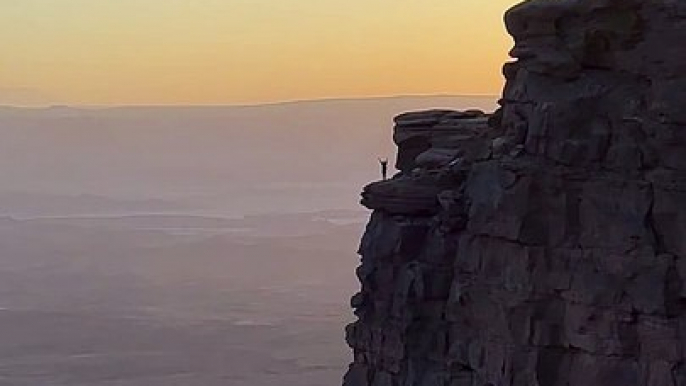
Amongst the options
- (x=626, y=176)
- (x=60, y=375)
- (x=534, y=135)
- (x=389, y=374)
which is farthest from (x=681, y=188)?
(x=60, y=375)

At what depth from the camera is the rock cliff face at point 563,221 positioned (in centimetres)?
2931

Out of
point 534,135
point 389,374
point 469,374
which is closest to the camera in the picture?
point 534,135

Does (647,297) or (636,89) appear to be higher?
(636,89)

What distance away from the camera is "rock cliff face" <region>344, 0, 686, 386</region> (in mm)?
29312

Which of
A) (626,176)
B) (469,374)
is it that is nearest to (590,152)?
(626,176)

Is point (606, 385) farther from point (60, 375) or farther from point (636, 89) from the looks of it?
point (60, 375)

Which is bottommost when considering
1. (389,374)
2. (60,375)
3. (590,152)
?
(60,375)

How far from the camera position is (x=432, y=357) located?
36.8 metres

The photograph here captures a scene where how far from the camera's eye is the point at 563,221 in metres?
31.3

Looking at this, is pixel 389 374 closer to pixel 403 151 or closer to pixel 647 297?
pixel 403 151

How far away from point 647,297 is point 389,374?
34.7 ft

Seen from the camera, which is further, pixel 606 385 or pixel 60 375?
pixel 60 375

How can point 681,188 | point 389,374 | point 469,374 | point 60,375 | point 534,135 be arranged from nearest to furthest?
point 681,188, point 534,135, point 469,374, point 389,374, point 60,375

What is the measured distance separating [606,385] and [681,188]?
4.18m
